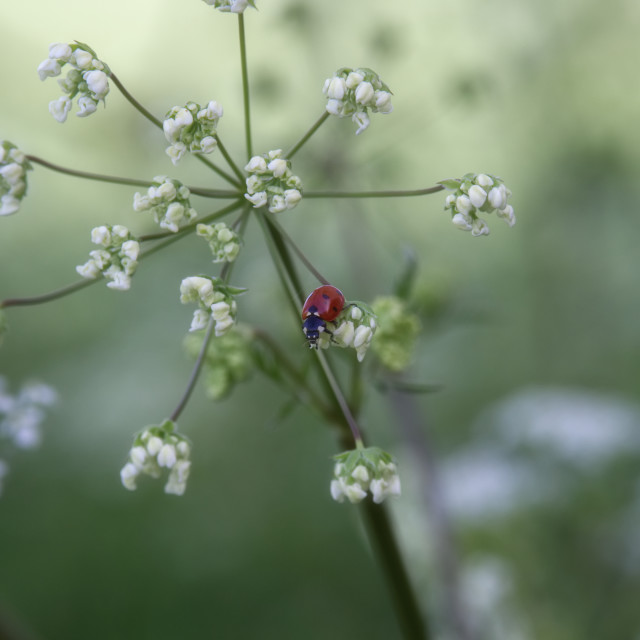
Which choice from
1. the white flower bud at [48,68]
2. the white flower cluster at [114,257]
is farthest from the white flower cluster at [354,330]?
the white flower bud at [48,68]

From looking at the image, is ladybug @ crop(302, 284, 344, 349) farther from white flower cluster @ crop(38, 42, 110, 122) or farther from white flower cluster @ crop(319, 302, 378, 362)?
white flower cluster @ crop(38, 42, 110, 122)

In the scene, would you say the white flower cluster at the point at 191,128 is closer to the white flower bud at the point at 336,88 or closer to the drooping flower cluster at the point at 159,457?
the white flower bud at the point at 336,88

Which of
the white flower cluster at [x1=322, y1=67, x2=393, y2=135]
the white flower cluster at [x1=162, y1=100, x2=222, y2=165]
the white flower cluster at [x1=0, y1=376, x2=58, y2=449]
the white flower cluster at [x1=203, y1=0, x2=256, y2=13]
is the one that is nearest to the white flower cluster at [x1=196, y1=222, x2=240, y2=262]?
the white flower cluster at [x1=162, y1=100, x2=222, y2=165]

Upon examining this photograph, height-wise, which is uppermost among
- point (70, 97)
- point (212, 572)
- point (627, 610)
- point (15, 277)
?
point (15, 277)

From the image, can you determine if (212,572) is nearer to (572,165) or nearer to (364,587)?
(364,587)

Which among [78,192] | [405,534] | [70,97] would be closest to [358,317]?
[70,97]

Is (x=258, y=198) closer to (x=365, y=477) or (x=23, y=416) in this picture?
(x=365, y=477)
